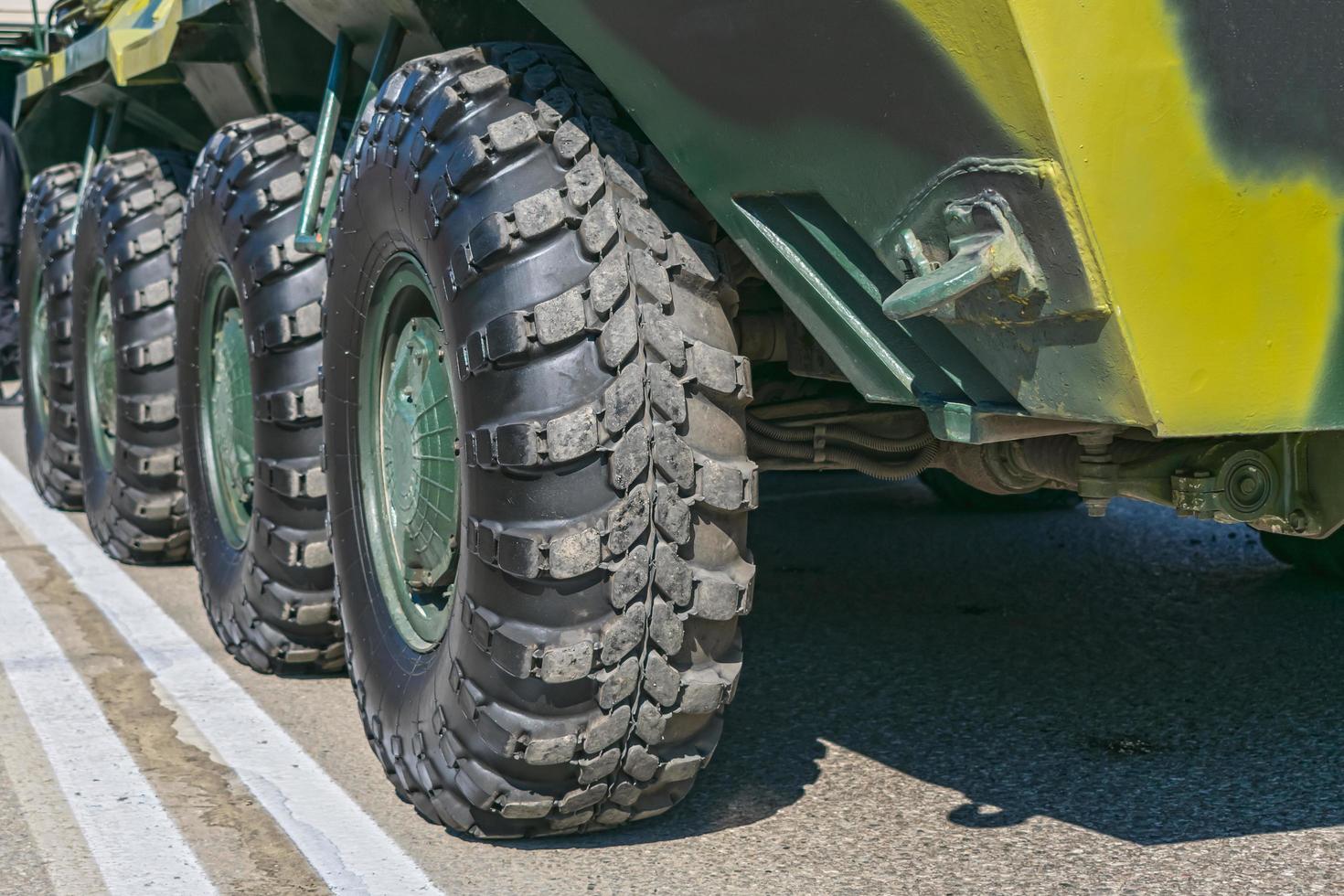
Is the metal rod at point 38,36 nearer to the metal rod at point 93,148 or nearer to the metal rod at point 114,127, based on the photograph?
the metal rod at point 93,148

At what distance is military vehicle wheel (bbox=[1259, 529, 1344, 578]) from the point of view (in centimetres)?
491

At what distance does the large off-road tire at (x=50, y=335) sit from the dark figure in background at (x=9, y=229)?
1567 millimetres

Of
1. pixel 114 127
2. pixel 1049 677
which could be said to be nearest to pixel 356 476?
pixel 1049 677

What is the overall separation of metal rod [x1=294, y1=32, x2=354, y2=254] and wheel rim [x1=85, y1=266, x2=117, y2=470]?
2.13 m

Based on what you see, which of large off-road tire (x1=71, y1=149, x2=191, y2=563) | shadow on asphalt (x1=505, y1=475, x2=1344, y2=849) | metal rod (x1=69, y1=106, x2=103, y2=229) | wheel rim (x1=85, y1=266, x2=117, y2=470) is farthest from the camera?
metal rod (x1=69, y1=106, x2=103, y2=229)

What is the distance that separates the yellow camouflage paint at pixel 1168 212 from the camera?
2.23 m

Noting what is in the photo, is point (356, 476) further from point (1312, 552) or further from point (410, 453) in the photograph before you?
point (1312, 552)

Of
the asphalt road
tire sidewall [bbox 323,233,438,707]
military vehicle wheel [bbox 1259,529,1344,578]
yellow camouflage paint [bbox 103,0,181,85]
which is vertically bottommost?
the asphalt road

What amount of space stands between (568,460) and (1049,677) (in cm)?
180

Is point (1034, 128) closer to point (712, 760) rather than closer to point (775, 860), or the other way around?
point (775, 860)

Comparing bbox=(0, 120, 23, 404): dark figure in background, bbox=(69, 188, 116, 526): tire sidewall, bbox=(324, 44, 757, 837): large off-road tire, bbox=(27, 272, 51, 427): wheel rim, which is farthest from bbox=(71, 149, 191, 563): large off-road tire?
bbox=(0, 120, 23, 404): dark figure in background

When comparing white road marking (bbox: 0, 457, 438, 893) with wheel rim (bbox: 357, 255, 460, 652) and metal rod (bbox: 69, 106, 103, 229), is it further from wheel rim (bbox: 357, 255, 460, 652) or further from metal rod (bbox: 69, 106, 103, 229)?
metal rod (bbox: 69, 106, 103, 229)

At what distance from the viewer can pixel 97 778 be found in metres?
3.66

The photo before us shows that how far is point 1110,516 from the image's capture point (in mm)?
6277
